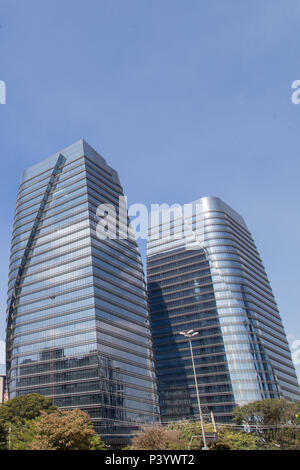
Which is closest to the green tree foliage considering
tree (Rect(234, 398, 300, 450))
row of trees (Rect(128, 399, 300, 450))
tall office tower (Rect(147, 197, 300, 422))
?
row of trees (Rect(128, 399, 300, 450))

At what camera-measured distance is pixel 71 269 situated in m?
128

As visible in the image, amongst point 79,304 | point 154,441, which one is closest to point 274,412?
point 154,441

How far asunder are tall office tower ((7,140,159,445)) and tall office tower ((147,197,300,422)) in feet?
120

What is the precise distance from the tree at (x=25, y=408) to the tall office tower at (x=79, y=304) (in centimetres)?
1756

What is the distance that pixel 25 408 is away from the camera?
90688mm

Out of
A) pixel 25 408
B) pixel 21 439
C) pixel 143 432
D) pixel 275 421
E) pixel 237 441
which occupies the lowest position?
pixel 237 441

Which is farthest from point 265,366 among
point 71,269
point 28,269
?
point 28,269

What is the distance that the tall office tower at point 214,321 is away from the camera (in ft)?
510

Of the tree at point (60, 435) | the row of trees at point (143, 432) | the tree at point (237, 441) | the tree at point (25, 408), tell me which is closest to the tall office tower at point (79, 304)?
the tree at point (25, 408)

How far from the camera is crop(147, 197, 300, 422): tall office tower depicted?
15550 centimetres

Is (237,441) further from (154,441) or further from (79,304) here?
(79,304)

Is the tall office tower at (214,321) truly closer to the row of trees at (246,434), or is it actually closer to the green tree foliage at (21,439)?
the row of trees at (246,434)

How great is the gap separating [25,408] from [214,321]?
93.2 meters

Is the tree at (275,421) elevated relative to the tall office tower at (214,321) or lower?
lower
